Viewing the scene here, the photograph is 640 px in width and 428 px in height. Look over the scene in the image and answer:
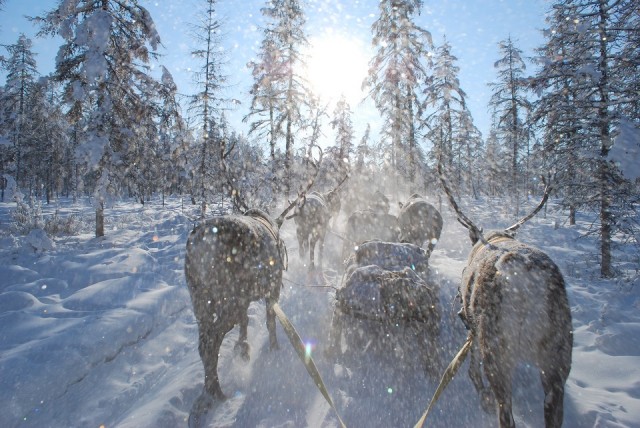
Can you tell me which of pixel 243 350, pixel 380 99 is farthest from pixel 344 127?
pixel 243 350

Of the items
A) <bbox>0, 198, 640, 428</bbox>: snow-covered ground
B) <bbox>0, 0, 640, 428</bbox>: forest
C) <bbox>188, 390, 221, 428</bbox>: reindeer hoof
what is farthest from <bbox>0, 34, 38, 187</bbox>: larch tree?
<bbox>188, 390, 221, 428</bbox>: reindeer hoof

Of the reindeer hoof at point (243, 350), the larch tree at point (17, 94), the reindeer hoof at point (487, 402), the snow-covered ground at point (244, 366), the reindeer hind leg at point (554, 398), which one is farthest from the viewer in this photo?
the larch tree at point (17, 94)

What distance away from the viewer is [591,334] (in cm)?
517

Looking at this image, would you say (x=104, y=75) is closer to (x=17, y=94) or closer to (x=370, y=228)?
(x=370, y=228)

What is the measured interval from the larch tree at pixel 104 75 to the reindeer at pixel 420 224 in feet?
34.0

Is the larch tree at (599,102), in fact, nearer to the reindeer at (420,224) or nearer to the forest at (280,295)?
the forest at (280,295)

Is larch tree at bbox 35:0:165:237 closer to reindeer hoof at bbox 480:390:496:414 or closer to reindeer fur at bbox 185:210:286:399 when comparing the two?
reindeer fur at bbox 185:210:286:399

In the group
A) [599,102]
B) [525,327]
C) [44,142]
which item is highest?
[44,142]

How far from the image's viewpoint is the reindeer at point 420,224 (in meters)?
Answer: 9.21

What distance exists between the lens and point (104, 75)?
410 inches

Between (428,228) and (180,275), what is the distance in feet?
22.5

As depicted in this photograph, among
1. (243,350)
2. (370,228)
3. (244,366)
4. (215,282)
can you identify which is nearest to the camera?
(215,282)

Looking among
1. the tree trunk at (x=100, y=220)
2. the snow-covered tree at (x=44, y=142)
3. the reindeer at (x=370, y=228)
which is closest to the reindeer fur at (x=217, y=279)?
the reindeer at (x=370, y=228)

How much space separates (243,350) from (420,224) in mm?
6470
